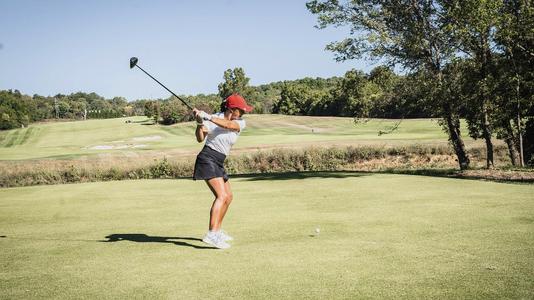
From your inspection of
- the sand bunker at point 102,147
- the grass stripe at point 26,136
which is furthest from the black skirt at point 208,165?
the grass stripe at point 26,136

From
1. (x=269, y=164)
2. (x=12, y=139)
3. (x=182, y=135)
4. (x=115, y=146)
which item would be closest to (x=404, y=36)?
(x=269, y=164)

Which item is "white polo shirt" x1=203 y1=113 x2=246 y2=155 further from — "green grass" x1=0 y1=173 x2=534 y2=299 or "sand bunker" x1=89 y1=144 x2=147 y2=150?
"sand bunker" x1=89 y1=144 x2=147 y2=150

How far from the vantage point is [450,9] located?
65.0 ft

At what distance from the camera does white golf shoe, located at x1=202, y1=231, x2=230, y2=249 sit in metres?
7.60

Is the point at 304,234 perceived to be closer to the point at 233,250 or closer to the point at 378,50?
the point at 233,250

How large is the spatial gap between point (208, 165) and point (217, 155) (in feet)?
0.88

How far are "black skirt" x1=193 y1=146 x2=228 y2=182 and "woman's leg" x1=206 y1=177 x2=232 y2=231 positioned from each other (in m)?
0.13

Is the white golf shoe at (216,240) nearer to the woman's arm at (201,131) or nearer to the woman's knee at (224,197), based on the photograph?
the woman's knee at (224,197)

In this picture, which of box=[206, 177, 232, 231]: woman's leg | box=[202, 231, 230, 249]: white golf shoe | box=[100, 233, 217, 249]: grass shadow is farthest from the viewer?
box=[100, 233, 217, 249]: grass shadow

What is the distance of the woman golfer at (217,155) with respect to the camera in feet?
25.6

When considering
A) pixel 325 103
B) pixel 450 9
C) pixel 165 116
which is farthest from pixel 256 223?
pixel 325 103

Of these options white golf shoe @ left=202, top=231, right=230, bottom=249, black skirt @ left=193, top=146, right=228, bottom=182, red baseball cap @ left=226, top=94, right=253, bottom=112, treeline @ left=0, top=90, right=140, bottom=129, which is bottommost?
white golf shoe @ left=202, top=231, right=230, bottom=249

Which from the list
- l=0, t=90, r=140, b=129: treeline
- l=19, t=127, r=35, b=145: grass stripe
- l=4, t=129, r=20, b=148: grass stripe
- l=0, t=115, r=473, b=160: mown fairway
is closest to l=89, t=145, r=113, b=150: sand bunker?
l=0, t=115, r=473, b=160: mown fairway

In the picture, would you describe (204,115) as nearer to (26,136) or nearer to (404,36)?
(404,36)
